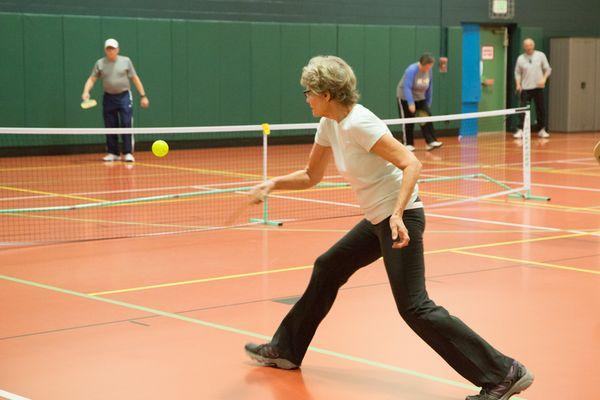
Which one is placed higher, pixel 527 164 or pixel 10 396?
pixel 527 164

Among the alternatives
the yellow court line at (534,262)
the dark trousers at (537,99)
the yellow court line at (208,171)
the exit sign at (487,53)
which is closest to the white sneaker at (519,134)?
the dark trousers at (537,99)

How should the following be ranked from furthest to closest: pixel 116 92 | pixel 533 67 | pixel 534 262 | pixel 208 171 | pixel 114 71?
pixel 533 67 < pixel 116 92 < pixel 114 71 < pixel 208 171 < pixel 534 262

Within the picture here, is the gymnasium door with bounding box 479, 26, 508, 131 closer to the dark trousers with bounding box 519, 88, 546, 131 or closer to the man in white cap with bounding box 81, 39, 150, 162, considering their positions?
the dark trousers with bounding box 519, 88, 546, 131

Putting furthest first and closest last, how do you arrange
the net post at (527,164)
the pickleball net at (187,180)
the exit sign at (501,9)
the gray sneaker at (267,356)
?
the exit sign at (501,9), the net post at (527,164), the pickleball net at (187,180), the gray sneaker at (267,356)

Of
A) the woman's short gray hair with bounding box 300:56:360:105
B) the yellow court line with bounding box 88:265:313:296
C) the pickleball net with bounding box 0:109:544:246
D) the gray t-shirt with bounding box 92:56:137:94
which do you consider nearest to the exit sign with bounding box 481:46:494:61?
the pickleball net with bounding box 0:109:544:246

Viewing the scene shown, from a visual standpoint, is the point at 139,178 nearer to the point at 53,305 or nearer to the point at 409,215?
the point at 53,305

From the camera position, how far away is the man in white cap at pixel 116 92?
61.6ft

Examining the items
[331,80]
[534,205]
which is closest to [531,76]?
[534,205]

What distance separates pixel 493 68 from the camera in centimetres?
2783

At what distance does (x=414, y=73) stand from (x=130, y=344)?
15209 mm

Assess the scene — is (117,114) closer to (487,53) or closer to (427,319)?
(487,53)

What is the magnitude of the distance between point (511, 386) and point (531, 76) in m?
20.9

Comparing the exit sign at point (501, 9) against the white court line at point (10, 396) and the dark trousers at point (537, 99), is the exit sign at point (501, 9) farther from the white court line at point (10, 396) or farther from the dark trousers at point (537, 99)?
the white court line at point (10, 396)

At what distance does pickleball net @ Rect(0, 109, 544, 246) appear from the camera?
11555 millimetres
